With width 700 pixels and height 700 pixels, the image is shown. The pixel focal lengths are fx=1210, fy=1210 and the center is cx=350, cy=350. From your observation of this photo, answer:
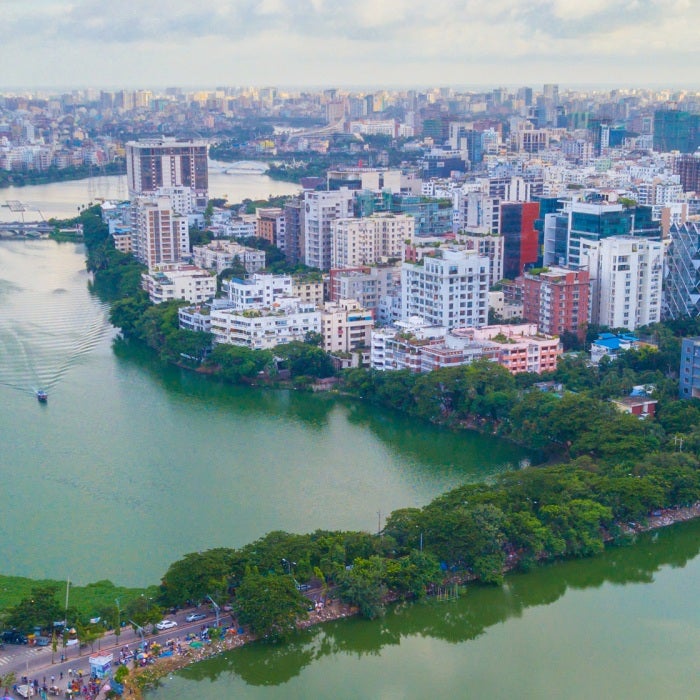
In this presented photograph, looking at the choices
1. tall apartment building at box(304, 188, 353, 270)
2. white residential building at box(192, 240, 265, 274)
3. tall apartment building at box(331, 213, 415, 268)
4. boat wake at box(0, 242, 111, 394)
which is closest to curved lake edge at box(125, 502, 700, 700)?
boat wake at box(0, 242, 111, 394)

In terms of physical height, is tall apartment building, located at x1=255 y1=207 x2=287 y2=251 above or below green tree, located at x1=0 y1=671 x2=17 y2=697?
above

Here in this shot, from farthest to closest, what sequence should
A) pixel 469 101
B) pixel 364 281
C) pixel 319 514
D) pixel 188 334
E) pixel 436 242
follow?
pixel 469 101 → pixel 436 242 → pixel 364 281 → pixel 188 334 → pixel 319 514

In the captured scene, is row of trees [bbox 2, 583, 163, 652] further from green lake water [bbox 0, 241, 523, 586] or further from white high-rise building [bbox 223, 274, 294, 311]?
white high-rise building [bbox 223, 274, 294, 311]

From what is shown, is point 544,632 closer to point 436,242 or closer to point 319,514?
point 319,514

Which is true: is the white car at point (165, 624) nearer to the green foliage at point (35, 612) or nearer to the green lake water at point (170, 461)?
the green foliage at point (35, 612)

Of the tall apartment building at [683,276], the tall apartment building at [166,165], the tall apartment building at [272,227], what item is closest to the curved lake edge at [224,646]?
the tall apartment building at [683,276]

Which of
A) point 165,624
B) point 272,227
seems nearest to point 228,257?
point 272,227

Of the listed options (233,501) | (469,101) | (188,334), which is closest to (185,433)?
(233,501)
